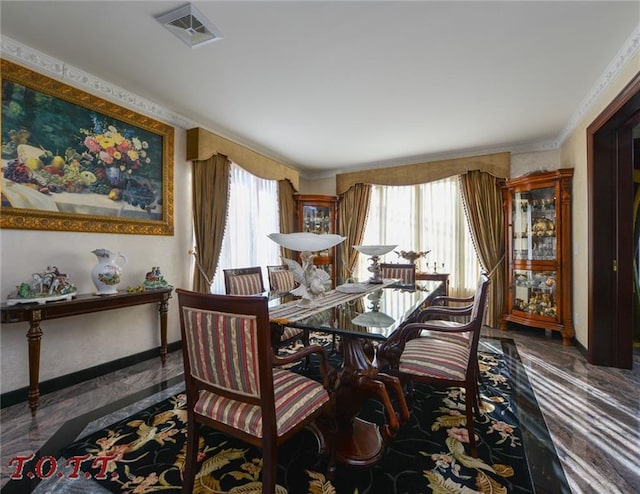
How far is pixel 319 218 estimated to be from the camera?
5.27 metres

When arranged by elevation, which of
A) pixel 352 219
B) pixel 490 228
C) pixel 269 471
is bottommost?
pixel 269 471

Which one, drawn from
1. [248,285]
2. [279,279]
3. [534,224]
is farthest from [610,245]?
[248,285]

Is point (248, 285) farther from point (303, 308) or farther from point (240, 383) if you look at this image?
point (240, 383)

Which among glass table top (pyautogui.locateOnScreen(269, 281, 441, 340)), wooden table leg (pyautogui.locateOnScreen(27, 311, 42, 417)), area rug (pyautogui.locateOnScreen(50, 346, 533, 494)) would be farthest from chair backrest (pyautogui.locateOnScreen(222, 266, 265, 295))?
wooden table leg (pyautogui.locateOnScreen(27, 311, 42, 417))

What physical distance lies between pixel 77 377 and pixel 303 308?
2.13 m

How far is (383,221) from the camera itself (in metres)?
5.16

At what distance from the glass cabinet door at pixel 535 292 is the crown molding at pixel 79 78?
4.57 m

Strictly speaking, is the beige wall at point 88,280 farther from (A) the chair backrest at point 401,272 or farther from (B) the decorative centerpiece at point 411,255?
(B) the decorative centerpiece at point 411,255

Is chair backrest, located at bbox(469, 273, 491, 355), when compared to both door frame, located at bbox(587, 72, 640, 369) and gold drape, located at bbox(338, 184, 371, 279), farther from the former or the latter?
gold drape, located at bbox(338, 184, 371, 279)

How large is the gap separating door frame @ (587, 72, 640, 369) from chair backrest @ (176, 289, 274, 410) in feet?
10.9

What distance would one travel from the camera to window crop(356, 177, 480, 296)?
4551 mm

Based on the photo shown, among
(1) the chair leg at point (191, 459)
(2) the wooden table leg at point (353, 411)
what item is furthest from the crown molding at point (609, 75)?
(1) the chair leg at point (191, 459)

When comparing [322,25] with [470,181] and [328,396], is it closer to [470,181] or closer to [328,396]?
[328,396]

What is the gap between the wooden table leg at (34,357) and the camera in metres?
2.02
